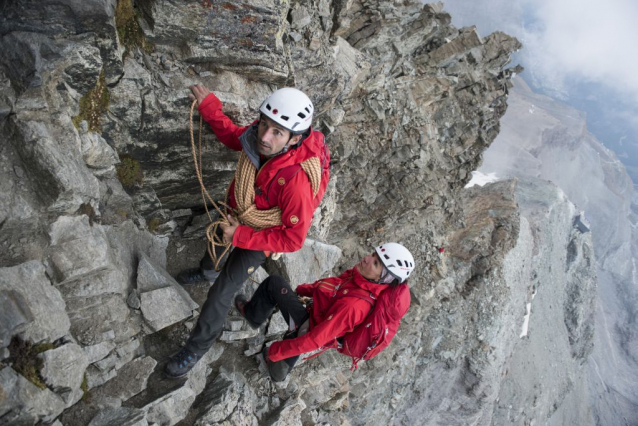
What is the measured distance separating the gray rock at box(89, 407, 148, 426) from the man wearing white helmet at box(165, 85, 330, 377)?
826 millimetres

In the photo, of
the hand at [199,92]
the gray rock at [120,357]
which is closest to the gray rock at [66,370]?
the gray rock at [120,357]

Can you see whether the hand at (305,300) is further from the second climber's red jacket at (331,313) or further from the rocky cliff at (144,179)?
the rocky cliff at (144,179)

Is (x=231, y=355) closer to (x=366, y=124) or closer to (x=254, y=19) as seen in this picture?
(x=254, y=19)

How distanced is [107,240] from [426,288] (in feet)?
50.1

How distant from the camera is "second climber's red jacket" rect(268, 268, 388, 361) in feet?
20.7

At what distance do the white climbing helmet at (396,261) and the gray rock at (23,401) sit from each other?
16.5ft

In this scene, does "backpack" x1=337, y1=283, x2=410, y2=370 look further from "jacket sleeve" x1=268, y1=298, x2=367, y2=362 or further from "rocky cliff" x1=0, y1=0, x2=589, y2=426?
"rocky cliff" x1=0, y1=0, x2=589, y2=426

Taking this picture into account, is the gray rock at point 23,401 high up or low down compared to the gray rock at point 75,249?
down

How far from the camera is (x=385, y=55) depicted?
13.8 metres

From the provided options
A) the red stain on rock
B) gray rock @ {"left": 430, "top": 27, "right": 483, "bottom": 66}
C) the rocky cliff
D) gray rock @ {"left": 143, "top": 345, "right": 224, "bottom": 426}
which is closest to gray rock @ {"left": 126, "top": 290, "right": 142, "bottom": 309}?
the rocky cliff

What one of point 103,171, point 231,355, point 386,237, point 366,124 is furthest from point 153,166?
point 386,237

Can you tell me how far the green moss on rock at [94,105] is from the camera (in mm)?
5770

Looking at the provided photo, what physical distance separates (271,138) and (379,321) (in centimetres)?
341

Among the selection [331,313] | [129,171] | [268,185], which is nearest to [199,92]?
[129,171]
